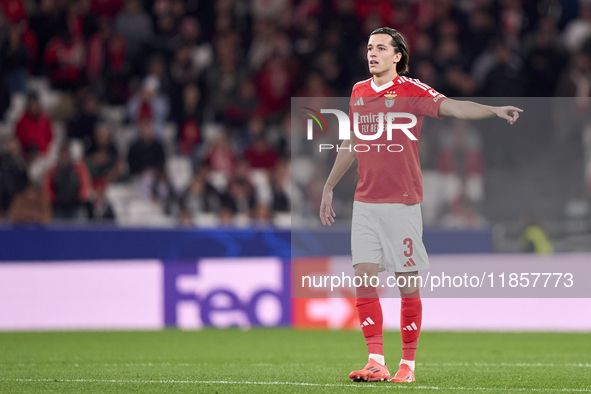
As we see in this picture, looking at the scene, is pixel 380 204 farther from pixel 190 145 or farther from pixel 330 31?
pixel 330 31

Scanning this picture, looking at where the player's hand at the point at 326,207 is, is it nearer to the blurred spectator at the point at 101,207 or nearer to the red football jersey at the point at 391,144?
the red football jersey at the point at 391,144

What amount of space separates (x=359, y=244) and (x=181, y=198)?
743cm

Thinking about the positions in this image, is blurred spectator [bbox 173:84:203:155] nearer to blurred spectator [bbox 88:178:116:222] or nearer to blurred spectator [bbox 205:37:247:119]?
blurred spectator [bbox 205:37:247:119]

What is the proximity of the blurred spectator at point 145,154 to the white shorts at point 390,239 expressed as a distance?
25.7 ft

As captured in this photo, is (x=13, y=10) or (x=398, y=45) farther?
(x=13, y=10)

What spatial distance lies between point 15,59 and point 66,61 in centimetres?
80

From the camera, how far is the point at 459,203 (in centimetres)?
1210

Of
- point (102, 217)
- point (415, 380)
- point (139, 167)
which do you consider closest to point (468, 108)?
point (415, 380)

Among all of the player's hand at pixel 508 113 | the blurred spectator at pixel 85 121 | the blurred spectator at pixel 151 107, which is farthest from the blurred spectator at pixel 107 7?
the player's hand at pixel 508 113

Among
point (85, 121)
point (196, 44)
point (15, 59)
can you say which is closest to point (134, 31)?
point (196, 44)

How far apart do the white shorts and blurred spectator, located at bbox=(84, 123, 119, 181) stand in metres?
7.85

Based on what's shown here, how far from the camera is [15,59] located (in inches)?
576

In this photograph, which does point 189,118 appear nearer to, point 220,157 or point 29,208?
point 220,157

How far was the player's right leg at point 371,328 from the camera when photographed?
5.58 meters
